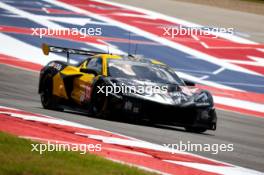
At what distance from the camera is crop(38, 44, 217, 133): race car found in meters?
13.2

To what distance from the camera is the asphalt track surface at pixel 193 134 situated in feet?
36.4

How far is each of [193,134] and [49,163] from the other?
543 centimetres

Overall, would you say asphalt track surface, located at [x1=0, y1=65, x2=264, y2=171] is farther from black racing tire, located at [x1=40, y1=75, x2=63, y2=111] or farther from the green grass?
the green grass

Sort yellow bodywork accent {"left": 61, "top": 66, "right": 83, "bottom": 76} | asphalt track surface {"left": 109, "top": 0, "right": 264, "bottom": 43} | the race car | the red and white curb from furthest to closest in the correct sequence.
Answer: asphalt track surface {"left": 109, "top": 0, "right": 264, "bottom": 43}
yellow bodywork accent {"left": 61, "top": 66, "right": 83, "bottom": 76}
the race car
the red and white curb

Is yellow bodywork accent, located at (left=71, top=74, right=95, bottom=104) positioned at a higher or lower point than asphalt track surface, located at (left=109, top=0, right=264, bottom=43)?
lower

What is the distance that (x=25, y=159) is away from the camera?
8102mm

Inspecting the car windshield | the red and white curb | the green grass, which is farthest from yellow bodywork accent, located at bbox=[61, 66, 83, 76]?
the green grass

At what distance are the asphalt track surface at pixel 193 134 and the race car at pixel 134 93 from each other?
0.64 ft

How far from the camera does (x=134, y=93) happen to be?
1327 cm

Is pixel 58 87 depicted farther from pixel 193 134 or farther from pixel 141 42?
pixel 141 42

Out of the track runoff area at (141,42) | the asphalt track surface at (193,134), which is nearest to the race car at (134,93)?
the asphalt track surface at (193,134)

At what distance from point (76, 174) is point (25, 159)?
2.20ft

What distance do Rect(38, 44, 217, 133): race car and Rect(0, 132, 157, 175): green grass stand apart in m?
4.21

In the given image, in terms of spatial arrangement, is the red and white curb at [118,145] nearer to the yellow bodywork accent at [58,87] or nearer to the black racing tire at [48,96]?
the yellow bodywork accent at [58,87]
